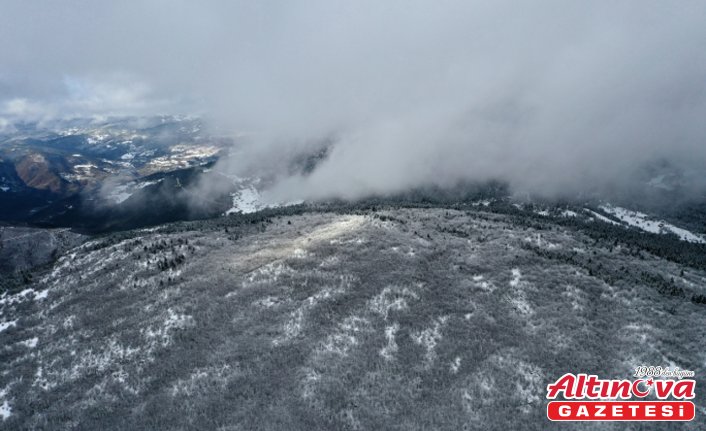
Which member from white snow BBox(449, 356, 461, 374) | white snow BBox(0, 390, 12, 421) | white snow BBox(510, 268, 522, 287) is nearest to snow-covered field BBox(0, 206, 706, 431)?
white snow BBox(0, 390, 12, 421)

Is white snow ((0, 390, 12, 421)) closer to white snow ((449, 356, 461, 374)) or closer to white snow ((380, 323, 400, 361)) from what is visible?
white snow ((380, 323, 400, 361))

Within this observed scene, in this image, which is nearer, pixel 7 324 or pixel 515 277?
pixel 7 324

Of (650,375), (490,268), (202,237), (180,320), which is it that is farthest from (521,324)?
(202,237)

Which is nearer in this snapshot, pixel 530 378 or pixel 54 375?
pixel 530 378

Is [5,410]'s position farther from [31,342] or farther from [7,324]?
[7,324]

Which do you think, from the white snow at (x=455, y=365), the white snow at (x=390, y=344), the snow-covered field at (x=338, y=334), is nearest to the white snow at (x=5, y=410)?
the snow-covered field at (x=338, y=334)

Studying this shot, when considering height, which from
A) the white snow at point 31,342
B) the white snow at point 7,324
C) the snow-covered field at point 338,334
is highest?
the snow-covered field at point 338,334

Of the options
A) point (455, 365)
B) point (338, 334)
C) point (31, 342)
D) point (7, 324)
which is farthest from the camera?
point (7, 324)

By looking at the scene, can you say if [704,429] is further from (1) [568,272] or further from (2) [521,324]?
(1) [568,272]

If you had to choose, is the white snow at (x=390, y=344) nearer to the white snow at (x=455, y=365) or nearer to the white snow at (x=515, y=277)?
the white snow at (x=455, y=365)

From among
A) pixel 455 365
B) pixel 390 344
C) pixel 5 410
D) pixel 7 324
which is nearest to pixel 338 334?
pixel 390 344

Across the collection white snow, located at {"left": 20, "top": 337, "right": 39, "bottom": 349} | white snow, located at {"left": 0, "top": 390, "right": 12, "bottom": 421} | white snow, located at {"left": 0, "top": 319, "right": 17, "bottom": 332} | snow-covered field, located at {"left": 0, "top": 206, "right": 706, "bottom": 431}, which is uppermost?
snow-covered field, located at {"left": 0, "top": 206, "right": 706, "bottom": 431}
